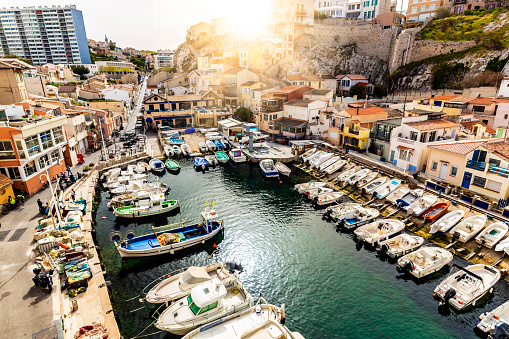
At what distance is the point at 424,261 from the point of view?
22.7 meters

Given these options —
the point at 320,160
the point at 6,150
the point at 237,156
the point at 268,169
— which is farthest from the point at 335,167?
the point at 6,150

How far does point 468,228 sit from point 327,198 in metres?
14.3

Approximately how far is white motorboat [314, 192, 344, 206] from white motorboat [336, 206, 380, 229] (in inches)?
152

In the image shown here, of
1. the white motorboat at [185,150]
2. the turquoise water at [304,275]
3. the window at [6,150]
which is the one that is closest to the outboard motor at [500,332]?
the turquoise water at [304,275]

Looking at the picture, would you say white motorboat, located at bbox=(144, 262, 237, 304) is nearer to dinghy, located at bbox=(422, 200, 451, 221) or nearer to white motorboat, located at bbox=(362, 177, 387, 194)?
dinghy, located at bbox=(422, 200, 451, 221)

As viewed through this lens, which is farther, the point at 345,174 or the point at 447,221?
the point at 345,174

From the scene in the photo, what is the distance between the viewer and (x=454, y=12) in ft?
263

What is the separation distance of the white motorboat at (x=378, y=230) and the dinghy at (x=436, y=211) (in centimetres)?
315

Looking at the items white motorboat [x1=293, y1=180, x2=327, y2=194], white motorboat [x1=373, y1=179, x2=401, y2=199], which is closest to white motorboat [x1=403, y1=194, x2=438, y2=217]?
white motorboat [x1=373, y1=179, x2=401, y2=199]

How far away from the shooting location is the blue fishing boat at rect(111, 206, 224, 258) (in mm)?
24142

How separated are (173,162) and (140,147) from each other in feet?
→ 37.6

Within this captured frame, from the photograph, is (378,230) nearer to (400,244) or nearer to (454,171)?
(400,244)

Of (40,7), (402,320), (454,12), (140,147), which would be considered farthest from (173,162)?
(40,7)

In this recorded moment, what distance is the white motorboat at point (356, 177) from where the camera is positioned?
37.0 metres
